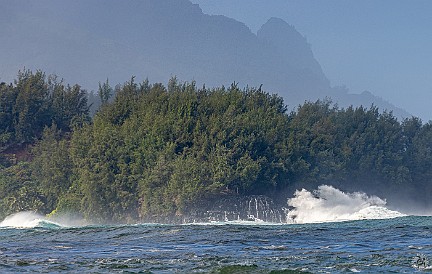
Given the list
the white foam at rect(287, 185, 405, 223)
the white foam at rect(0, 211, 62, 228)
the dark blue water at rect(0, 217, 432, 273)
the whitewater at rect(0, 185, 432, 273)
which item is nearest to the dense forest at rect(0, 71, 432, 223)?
the white foam at rect(0, 211, 62, 228)

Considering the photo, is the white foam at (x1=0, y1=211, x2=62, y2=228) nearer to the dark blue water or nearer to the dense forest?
the dense forest

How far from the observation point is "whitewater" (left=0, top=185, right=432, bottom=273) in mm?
29016

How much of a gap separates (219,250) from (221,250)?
0.08 m

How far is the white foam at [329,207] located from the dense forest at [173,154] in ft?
5.62

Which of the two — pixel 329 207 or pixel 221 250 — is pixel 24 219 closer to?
pixel 329 207

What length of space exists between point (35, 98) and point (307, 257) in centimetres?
6410

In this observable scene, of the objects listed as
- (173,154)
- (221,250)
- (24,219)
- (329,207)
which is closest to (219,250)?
(221,250)

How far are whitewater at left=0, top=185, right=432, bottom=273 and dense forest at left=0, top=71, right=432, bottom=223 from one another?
71.8ft

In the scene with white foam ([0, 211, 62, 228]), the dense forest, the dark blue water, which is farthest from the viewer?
the dense forest

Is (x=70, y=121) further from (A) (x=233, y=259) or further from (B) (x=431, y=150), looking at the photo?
(A) (x=233, y=259)

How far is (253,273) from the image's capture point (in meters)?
27.6

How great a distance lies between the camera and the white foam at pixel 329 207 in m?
68.1

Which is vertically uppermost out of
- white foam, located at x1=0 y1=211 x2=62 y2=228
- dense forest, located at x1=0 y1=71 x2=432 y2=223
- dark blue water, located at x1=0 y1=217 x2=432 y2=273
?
dense forest, located at x1=0 y1=71 x2=432 y2=223

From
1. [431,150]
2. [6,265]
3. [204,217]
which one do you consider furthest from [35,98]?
[6,265]
